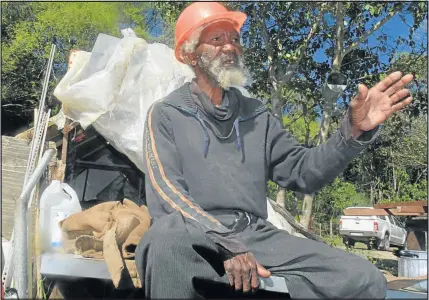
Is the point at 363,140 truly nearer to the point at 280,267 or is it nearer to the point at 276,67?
the point at 280,267

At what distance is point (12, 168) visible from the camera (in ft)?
15.6

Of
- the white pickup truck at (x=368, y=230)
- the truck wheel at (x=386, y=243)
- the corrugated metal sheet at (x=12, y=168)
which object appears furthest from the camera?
the truck wheel at (x=386, y=243)

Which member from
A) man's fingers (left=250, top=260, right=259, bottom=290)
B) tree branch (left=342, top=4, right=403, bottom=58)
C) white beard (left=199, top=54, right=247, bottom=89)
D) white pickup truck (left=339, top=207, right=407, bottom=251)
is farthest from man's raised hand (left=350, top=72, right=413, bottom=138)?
white pickup truck (left=339, top=207, right=407, bottom=251)

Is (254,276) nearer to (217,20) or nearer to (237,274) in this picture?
(237,274)

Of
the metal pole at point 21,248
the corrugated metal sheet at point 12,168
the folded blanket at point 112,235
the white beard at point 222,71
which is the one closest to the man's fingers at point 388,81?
the white beard at point 222,71

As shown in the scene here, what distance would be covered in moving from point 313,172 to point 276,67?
21.8ft

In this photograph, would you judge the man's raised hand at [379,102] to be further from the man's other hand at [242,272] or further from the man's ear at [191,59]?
the man's ear at [191,59]

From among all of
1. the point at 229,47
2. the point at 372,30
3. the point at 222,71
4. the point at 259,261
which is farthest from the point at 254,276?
the point at 372,30

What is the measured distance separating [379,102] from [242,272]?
1063 millimetres

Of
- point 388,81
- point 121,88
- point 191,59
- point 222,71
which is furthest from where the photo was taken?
point 121,88

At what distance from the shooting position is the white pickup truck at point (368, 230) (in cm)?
1894

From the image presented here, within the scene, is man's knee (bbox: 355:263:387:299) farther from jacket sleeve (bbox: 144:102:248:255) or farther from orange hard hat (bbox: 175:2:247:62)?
orange hard hat (bbox: 175:2:247:62)

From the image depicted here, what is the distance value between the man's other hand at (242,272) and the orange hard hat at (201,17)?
1356 mm

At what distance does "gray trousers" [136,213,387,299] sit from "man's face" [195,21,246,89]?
0.82 meters
